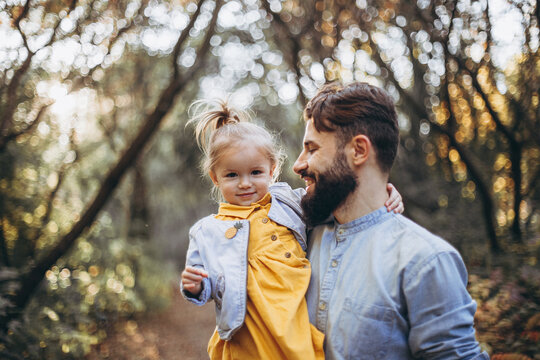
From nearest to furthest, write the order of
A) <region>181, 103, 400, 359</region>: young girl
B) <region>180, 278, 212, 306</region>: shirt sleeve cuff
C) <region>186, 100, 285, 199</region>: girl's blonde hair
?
<region>181, 103, 400, 359</region>: young girl → <region>180, 278, 212, 306</region>: shirt sleeve cuff → <region>186, 100, 285, 199</region>: girl's blonde hair

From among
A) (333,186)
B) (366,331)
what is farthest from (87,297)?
(366,331)

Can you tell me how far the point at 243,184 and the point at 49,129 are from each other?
17.8ft

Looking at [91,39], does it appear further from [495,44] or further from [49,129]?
[495,44]

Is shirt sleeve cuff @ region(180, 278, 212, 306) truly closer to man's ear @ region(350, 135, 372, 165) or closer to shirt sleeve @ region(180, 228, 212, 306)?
shirt sleeve @ region(180, 228, 212, 306)

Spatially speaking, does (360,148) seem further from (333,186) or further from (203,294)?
(203,294)

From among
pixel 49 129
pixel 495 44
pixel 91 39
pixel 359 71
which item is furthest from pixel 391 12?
pixel 49 129

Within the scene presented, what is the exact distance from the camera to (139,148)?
5066 mm

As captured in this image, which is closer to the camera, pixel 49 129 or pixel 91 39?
pixel 91 39

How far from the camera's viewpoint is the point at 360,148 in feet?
6.32

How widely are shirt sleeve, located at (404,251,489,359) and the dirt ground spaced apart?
5.83 meters

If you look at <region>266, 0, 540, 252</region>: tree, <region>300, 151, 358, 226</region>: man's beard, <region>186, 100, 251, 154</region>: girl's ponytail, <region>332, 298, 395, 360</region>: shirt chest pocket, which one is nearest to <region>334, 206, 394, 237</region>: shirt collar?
<region>300, 151, 358, 226</region>: man's beard

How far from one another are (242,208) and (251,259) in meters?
0.31

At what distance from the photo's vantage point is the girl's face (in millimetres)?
2277

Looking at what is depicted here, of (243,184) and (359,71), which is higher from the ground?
(359,71)
